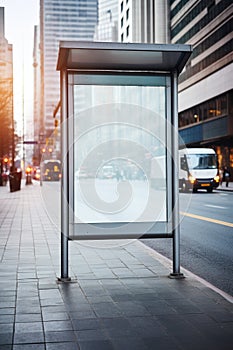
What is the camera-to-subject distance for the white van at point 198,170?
1468 inches

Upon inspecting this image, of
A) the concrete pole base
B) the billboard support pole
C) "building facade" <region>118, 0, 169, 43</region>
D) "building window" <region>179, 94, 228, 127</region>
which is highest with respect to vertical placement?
"building facade" <region>118, 0, 169, 43</region>

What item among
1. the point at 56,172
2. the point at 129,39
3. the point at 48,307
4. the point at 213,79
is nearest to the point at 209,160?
the point at 213,79

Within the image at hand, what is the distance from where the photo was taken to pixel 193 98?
60.5 metres

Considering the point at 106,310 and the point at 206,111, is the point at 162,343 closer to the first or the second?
the point at 106,310

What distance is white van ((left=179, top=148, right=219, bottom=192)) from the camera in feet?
122

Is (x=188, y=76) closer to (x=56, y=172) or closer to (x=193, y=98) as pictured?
(x=193, y=98)

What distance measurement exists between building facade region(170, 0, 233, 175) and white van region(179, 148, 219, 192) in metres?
11.1

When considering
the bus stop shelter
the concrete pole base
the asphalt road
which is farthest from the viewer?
the asphalt road

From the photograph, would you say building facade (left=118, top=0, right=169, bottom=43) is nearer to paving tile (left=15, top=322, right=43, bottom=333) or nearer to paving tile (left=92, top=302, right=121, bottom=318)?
paving tile (left=92, top=302, right=121, bottom=318)

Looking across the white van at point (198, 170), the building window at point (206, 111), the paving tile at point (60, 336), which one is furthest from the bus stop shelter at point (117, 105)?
the building window at point (206, 111)

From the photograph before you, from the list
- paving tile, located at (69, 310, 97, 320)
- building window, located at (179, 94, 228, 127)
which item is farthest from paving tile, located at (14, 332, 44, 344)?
building window, located at (179, 94, 228, 127)

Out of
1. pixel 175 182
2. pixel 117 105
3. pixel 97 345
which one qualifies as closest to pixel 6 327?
pixel 97 345

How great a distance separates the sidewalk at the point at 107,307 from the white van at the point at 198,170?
28.2 meters

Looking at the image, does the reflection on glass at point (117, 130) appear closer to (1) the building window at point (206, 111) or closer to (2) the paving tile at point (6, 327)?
(2) the paving tile at point (6, 327)
